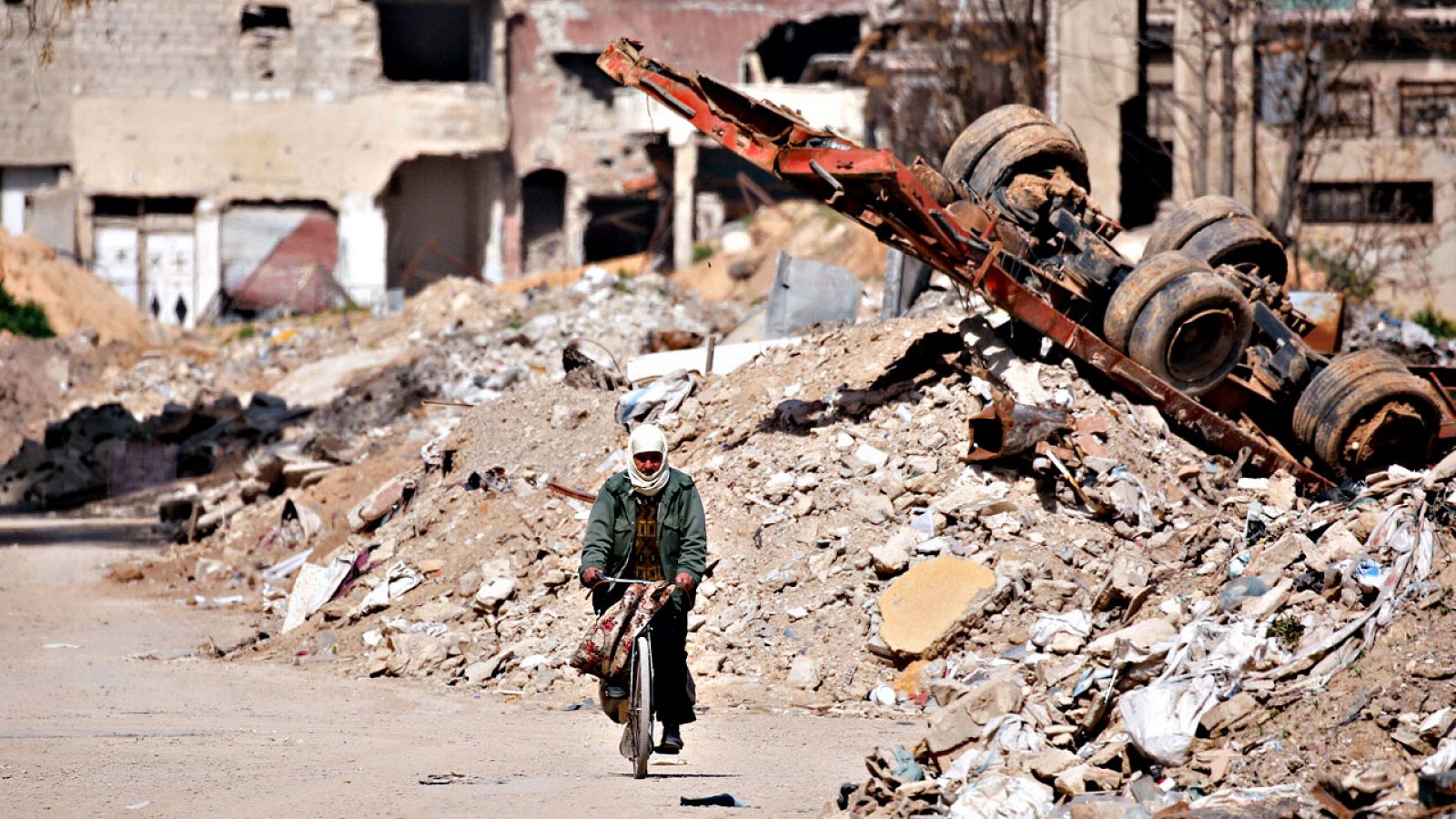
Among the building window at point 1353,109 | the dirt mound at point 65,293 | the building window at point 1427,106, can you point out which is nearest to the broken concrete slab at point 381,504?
the dirt mound at point 65,293

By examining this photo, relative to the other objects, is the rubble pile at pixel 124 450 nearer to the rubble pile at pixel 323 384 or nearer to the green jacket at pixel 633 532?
the rubble pile at pixel 323 384

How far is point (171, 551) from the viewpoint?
51.4 ft

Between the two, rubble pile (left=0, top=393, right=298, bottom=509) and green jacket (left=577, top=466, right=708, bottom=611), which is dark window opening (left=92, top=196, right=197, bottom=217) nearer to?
rubble pile (left=0, top=393, right=298, bottom=509)

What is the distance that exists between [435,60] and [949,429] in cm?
2841

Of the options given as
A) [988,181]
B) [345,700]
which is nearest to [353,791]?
[345,700]

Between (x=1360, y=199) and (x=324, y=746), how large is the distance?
30238 mm

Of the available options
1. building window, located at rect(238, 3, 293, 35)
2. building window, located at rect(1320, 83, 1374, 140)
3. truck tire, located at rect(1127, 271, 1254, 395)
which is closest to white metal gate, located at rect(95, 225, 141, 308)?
building window, located at rect(238, 3, 293, 35)

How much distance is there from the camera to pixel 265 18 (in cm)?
3572

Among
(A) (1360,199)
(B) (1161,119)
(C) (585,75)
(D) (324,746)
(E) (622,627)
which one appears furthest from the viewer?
(C) (585,75)

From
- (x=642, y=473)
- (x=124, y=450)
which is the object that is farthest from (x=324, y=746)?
(x=124, y=450)

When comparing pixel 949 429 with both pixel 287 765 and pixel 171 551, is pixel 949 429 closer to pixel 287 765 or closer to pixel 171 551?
pixel 287 765

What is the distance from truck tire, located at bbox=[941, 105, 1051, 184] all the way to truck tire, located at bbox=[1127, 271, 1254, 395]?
1931mm

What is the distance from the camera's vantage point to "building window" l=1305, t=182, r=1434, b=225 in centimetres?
3438

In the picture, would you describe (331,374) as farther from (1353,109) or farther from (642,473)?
(1353,109)
